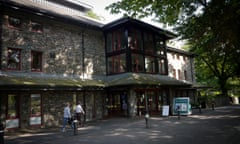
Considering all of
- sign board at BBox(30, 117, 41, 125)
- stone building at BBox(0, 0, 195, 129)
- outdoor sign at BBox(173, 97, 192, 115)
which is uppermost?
stone building at BBox(0, 0, 195, 129)

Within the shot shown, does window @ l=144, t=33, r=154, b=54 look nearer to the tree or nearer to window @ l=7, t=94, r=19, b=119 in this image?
the tree

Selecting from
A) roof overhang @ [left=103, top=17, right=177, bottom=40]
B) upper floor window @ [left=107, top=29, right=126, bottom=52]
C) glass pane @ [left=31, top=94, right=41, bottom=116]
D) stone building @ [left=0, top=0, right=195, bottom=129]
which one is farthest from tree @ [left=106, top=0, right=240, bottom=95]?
glass pane @ [left=31, top=94, right=41, bottom=116]

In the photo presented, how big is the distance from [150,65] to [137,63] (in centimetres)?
222

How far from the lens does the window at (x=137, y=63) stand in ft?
60.2

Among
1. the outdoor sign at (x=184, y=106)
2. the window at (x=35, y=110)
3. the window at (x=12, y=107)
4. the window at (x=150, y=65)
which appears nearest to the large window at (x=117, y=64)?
the window at (x=150, y=65)

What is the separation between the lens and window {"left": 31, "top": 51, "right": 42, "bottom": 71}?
14666 millimetres

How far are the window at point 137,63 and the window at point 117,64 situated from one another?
2.98ft

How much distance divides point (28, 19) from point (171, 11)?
36.3 ft

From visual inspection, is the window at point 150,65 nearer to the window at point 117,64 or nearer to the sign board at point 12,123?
the window at point 117,64

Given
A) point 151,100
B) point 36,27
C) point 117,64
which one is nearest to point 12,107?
point 36,27

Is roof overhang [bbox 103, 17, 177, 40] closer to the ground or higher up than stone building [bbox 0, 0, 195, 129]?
higher up

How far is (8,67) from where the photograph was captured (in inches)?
519

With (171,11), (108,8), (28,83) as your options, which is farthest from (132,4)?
(28,83)

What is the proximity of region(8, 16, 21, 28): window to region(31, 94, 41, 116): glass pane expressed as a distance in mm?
5260
